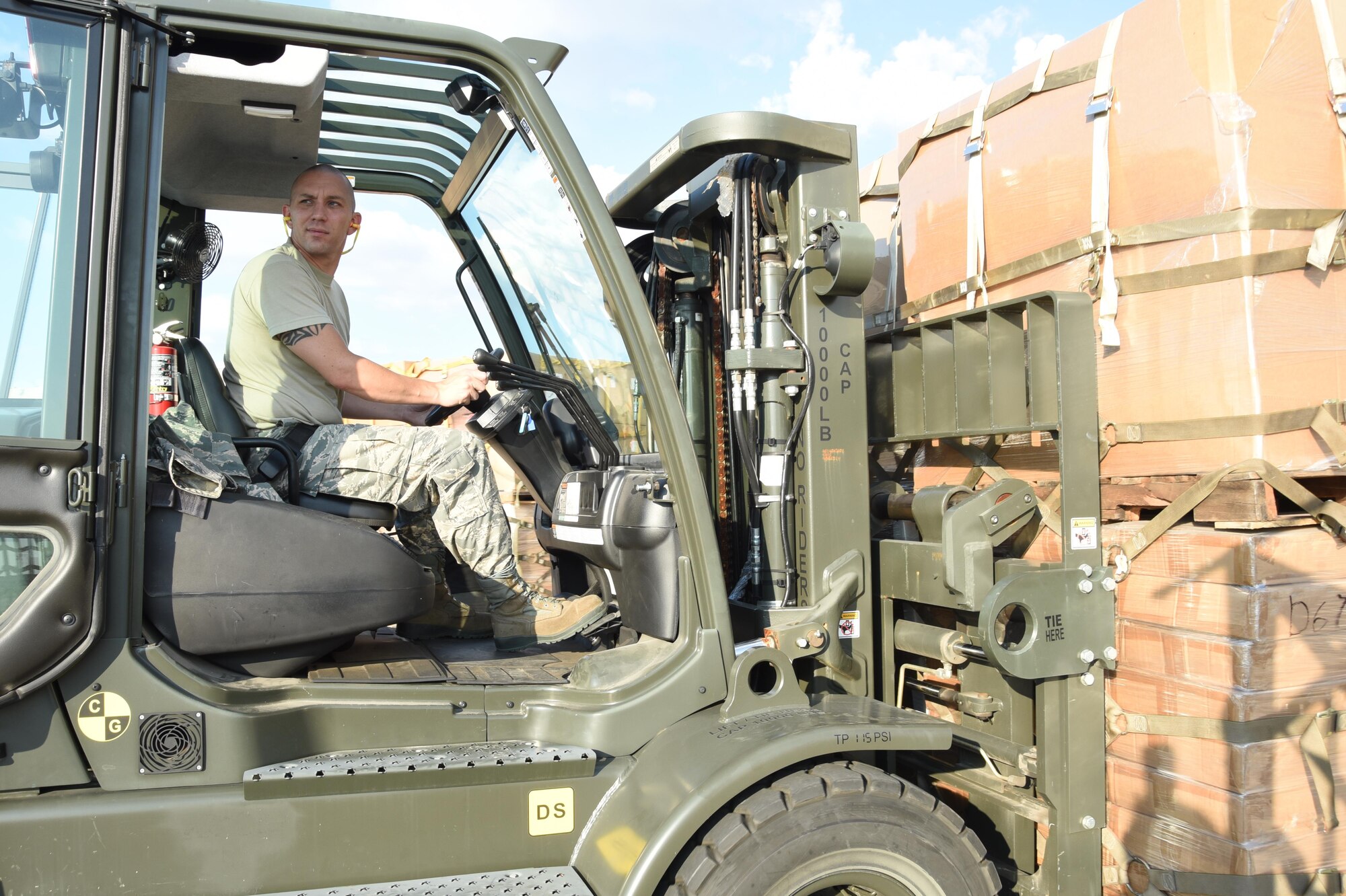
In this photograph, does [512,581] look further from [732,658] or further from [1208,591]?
[1208,591]

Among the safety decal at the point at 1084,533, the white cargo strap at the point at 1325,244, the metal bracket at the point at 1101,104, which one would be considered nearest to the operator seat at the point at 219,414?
the safety decal at the point at 1084,533

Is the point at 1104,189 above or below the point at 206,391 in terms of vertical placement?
above

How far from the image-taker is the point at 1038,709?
3.01 meters

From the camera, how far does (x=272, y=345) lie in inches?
119

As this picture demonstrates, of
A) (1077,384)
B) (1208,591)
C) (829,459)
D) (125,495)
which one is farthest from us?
(829,459)

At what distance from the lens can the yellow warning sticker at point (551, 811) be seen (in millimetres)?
2459

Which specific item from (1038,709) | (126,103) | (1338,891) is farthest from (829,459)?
(126,103)

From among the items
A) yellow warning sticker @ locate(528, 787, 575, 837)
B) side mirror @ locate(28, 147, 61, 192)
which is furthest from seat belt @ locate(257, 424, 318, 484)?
yellow warning sticker @ locate(528, 787, 575, 837)

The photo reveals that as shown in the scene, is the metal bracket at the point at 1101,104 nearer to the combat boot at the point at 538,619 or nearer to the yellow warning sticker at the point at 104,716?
the combat boot at the point at 538,619

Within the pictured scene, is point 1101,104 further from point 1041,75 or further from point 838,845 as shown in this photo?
point 838,845

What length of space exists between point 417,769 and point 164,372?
1.43 m

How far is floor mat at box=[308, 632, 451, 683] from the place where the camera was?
257 centimetres

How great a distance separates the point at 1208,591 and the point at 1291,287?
88 cm

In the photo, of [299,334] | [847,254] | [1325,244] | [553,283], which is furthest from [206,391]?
[1325,244]
